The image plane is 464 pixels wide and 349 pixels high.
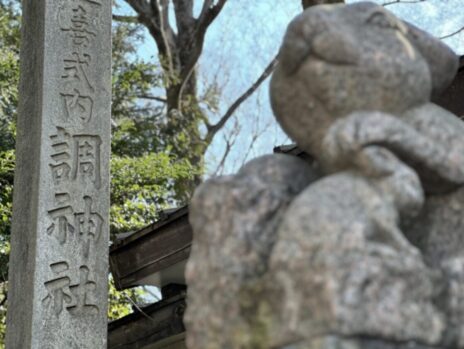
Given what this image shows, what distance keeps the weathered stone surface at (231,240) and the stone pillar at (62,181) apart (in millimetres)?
4475

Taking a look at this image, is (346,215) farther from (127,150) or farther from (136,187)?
(127,150)

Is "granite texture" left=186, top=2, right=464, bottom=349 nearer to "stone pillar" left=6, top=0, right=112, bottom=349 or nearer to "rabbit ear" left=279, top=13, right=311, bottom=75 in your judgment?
"rabbit ear" left=279, top=13, right=311, bottom=75

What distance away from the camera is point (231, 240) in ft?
7.11

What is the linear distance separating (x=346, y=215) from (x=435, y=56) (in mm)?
651

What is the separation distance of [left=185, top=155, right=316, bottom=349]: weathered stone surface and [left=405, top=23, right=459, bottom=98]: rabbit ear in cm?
45

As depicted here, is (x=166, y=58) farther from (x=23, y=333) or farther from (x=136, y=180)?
(x=23, y=333)

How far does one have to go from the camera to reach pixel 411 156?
7.11ft

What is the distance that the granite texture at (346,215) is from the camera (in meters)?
1.93

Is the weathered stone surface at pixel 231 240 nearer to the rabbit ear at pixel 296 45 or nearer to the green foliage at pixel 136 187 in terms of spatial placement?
the rabbit ear at pixel 296 45

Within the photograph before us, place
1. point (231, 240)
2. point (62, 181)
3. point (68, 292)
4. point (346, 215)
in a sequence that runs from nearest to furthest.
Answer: point (346, 215) → point (231, 240) → point (68, 292) → point (62, 181)

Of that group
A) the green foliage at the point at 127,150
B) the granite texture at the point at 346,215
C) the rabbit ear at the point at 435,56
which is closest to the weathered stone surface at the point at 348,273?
the granite texture at the point at 346,215

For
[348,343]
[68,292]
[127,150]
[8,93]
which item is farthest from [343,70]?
[127,150]

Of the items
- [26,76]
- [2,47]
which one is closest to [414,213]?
[26,76]

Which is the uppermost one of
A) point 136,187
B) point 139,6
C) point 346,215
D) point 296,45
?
point 139,6
